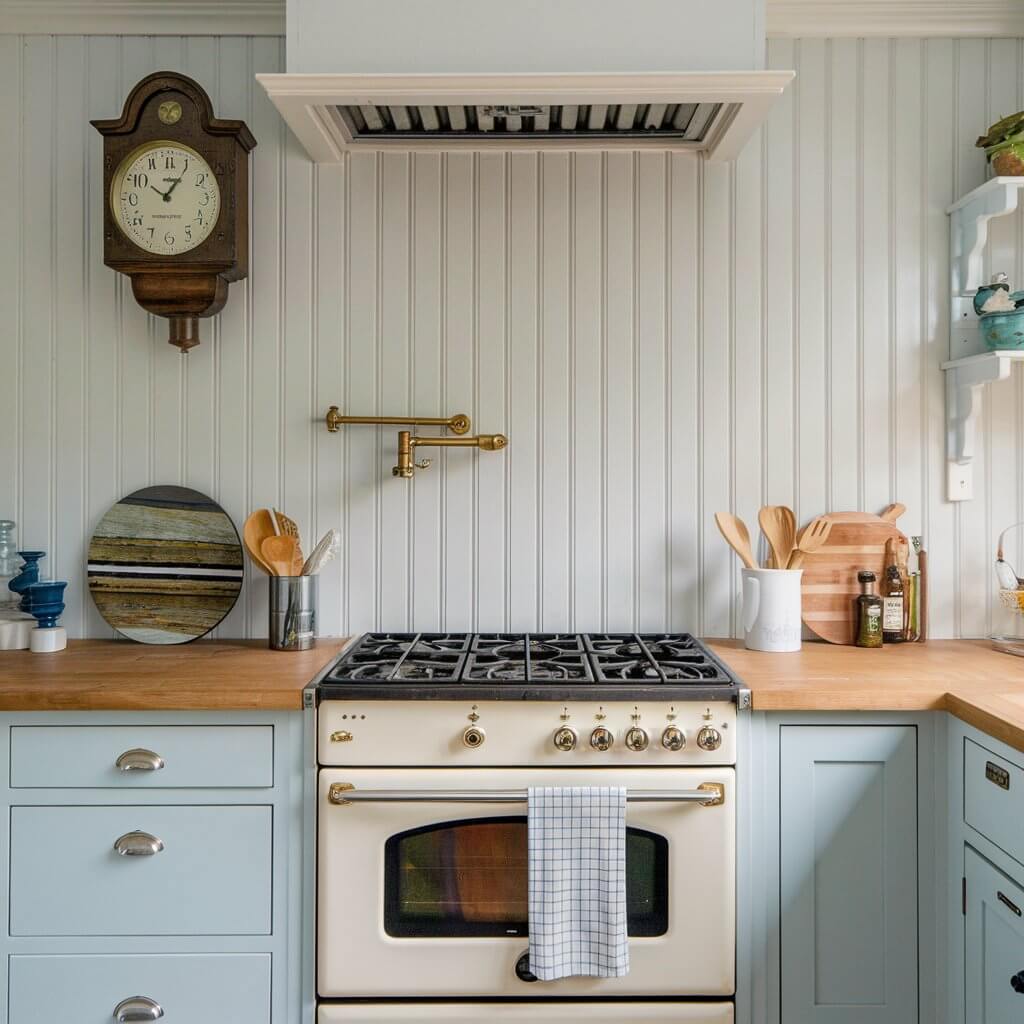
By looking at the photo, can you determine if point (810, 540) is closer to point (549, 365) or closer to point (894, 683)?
point (894, 683)

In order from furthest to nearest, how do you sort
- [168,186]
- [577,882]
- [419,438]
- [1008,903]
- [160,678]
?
[419,438], [168,186], [160,678], [577,882], [1008,903]

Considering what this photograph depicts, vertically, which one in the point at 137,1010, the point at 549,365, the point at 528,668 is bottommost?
the point at 137,1010

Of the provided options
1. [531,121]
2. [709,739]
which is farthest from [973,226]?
[709,739]

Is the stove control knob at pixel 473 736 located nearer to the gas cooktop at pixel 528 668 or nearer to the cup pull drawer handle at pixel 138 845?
the gas cooktop at pixel 528 668

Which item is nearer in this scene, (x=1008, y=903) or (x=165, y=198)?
(x=1008, y=903)

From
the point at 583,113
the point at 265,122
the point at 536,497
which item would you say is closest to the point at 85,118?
the point at 265,122

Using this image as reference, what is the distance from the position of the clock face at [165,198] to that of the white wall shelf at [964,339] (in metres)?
1.78

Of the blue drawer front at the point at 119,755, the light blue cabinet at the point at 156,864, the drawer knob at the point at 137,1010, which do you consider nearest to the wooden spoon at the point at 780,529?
the light blue cabinet at the point at 156,864

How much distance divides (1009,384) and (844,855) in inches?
50.0

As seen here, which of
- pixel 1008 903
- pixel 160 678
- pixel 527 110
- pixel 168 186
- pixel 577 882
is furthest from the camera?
pixel 168 186

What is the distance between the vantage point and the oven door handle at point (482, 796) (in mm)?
1687

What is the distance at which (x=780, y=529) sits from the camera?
221cm

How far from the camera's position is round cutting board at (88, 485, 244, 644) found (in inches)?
88.3

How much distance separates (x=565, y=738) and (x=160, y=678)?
809 millimetres
